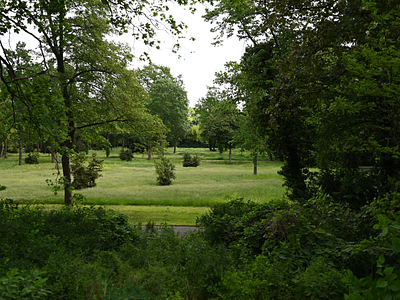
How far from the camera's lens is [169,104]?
5038cm

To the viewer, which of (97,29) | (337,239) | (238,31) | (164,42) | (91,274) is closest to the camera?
(91,274)

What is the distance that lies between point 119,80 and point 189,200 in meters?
7.89

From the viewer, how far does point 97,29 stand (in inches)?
464

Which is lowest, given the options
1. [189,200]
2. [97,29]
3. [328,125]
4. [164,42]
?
[189,200]

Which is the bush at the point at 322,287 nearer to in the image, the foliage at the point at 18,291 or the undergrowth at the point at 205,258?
the undergrowth at the point at 205,258

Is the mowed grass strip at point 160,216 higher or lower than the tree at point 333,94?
lower

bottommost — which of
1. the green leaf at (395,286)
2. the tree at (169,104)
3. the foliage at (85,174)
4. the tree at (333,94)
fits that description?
the foliage at (85,174)

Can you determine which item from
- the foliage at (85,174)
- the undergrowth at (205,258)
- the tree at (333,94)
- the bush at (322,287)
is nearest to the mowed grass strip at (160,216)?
the undergrowth at (205,258)

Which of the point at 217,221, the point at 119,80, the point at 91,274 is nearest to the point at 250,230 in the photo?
the point at 217,221

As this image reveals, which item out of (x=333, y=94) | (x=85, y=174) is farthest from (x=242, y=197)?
(x=85, y=174)

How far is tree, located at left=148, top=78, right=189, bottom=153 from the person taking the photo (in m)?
50.2

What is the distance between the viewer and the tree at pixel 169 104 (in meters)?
50.2

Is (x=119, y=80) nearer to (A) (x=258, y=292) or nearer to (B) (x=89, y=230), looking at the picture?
(B) (x=89, y=230)

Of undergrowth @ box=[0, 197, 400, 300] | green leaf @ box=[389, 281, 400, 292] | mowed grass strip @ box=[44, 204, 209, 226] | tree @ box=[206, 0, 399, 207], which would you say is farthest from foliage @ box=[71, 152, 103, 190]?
green leaf @ box=[389, 281, 400, 292]
